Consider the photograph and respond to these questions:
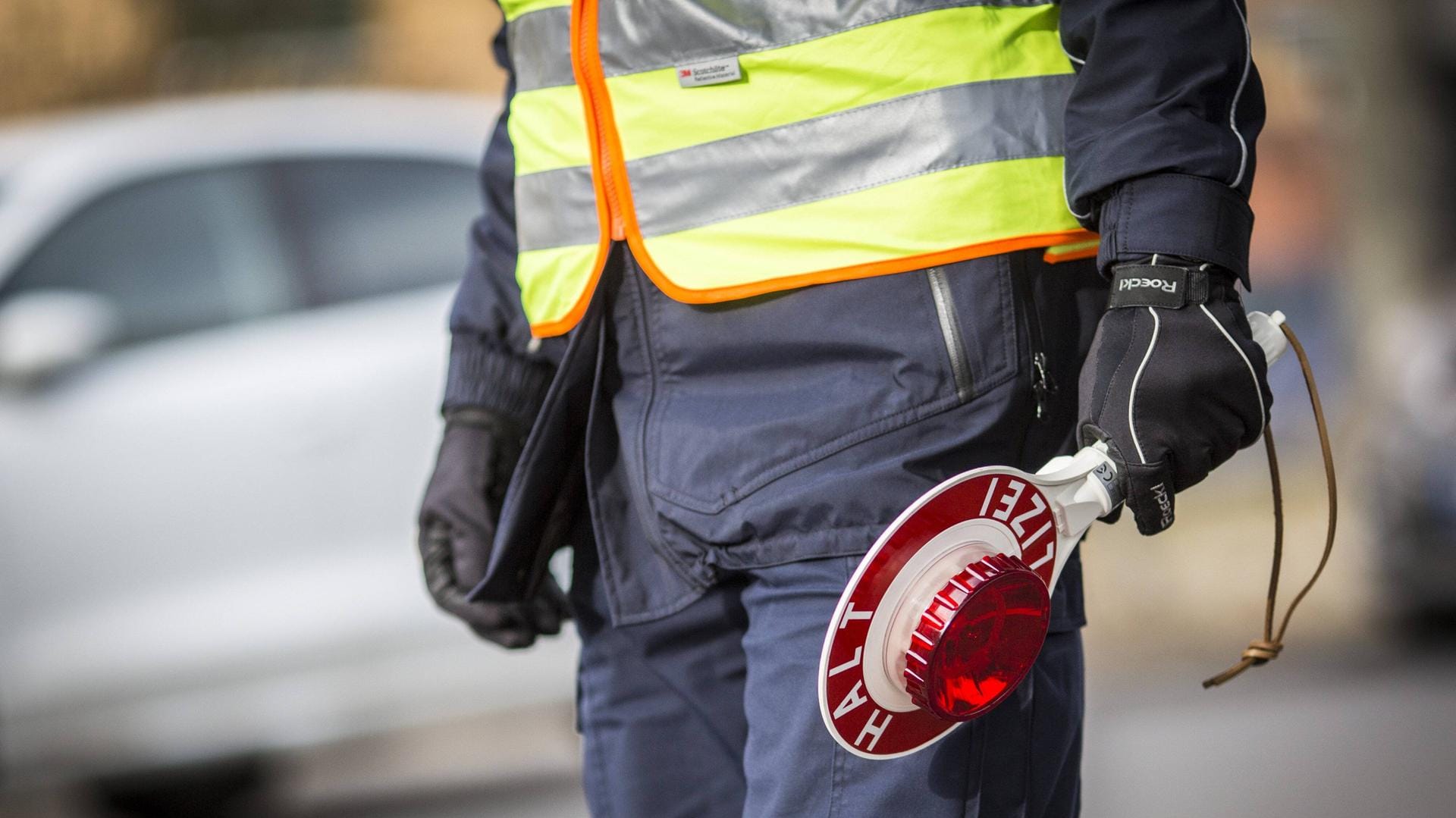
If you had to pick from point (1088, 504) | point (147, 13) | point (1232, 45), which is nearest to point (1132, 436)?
point (1088, 504)

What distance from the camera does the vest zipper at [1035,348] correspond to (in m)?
1.41

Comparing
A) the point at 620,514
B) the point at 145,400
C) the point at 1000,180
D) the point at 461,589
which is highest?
the point at 1000,180

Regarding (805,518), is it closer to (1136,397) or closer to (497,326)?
(1136,397)

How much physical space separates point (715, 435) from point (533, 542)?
359mm

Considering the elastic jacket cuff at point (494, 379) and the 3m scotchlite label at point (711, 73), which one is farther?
the elastic jacket cuff at point (494, 379)

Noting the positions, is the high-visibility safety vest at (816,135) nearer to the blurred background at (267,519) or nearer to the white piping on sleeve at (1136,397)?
the white piping on sleeve at (1136,397)

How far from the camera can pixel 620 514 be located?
5.42 feet

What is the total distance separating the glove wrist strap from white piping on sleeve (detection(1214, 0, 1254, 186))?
0.09m

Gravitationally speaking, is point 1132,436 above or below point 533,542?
above

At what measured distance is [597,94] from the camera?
1.55 metres

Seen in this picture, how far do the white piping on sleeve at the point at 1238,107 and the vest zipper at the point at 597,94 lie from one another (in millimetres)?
575

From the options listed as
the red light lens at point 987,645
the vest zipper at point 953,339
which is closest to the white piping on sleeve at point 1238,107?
the vest zipper at point 953,339

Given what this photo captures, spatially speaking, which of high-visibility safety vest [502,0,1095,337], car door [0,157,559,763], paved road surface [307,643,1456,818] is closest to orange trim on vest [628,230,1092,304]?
high-visibility safety vest [502,0,1095,337]

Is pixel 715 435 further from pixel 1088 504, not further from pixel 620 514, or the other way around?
pixel 1088 504
